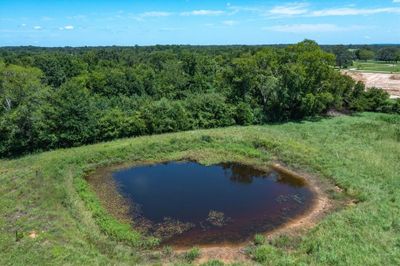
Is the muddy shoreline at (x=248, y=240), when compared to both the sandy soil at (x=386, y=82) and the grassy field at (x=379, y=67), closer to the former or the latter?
the sandy soil at (x=386, y=82)

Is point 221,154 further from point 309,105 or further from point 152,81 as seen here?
point 152,81

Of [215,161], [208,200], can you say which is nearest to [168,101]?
[215,161]

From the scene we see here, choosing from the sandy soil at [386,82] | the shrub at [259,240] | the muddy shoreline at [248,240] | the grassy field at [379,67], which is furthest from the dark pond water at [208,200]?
the grassy field at [379,67]

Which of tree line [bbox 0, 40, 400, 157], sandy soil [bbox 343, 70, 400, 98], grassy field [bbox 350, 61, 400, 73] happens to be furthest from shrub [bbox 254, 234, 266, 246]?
grassy field [bbox 350, 61, 400, 73]

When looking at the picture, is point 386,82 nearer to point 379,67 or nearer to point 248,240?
point 379,67

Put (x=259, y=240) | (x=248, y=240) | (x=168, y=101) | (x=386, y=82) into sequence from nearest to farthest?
1. (x=259, y=240)
2. (x=248, y=240)
3. (x=168, y=101)
4. (x=386, y=82)

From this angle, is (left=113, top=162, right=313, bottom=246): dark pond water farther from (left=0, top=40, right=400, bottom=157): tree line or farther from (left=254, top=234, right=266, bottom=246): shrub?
(left=0, top=40, right=400, bottom=157): tree line
